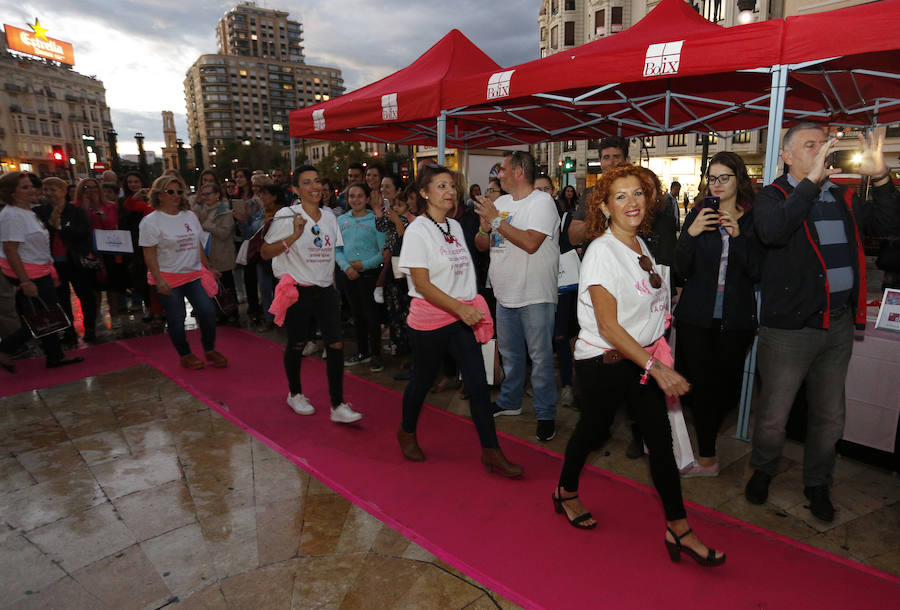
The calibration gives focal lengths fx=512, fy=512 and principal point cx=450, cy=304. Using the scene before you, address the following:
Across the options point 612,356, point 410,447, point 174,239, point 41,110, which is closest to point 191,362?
point 174,239

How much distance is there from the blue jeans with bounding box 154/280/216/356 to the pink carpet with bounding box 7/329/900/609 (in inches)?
56.9

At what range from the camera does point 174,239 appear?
15.8 feet

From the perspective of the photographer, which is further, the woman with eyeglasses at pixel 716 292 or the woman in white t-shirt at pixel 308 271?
the woman in white t-shirt at pixel 308 271

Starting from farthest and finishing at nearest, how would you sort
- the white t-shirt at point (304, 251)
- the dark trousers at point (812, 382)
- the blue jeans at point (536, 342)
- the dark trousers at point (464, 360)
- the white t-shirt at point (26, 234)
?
1. the white t-shirt at point (26, 234)
2. the white t-shirt at point (304, 251)
3. the blue jeans at point (536, 342)
4. the dark trousers at point (464, 360)
5. the dark trousers at point (812, 382)

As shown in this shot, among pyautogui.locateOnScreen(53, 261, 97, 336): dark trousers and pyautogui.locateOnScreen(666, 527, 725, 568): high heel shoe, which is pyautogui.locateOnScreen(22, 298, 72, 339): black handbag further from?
pyautogui.locateOnScreen(666, 527, 725, 568): high heel shoe

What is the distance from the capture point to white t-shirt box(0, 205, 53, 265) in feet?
16.1

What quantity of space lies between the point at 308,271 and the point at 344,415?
3.74 ft

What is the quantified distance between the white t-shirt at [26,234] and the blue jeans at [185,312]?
1.36 meters

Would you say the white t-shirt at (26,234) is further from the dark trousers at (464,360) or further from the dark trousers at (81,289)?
the dark trousers at (464,360)

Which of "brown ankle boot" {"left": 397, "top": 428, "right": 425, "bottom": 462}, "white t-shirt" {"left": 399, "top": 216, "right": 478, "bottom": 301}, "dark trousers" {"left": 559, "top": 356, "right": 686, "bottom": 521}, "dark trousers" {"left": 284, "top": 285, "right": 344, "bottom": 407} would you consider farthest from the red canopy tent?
"dark trousers" {"left": 559, "top": 356, "right": 686, "bottom": 521}

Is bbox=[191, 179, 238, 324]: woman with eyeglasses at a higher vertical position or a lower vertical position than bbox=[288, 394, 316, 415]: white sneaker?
higher

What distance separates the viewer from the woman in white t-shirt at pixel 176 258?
4750mm

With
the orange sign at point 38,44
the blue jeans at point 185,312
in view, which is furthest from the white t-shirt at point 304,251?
the orange sign at point 38,44

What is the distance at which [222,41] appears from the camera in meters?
157
